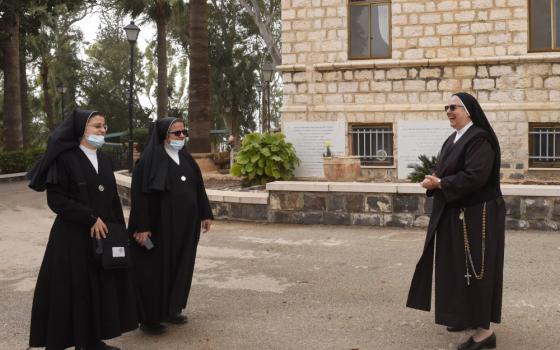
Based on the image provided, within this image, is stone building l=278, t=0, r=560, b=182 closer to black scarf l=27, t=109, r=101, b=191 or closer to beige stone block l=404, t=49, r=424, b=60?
beige stone block l=404, t=49, r=424, b=60

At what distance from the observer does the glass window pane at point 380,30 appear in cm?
1512

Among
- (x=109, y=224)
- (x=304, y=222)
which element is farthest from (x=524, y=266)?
(x=109, y=224)

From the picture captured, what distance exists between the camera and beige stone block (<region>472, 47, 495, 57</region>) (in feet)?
46.5

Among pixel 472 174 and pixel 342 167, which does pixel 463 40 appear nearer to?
pixel 342 167

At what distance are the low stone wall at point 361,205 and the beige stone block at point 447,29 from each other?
5433 mm

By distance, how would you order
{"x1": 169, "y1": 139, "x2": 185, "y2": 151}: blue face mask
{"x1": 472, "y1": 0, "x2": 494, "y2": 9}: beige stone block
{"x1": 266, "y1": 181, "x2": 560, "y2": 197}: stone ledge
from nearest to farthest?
{"x1": 169, "y1": 139, "x2": 185, "y2": 151}: blue face mask
{"x1": 266, "y1": 181, "x2": 560, "y2": 197}: stone ledge
{"x1": 472, "y1": 0, "x2": 494, "y2": 9}: beige stone block

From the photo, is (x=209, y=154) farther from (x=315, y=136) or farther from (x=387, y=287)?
(x=387, y=287)

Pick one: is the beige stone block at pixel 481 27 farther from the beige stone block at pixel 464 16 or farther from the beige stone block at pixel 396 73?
the beige stone block at pixel 396 73

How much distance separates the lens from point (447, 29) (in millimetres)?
14422

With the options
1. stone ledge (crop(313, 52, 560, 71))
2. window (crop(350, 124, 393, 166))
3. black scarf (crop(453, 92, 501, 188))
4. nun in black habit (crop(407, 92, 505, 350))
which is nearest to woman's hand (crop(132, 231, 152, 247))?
nun in black habit (crop(407, 92, 505, 350))

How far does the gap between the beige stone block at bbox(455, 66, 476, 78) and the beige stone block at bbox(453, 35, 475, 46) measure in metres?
0.52

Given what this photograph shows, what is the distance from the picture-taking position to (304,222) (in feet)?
35.7

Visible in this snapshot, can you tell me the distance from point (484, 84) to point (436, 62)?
1.12 meters

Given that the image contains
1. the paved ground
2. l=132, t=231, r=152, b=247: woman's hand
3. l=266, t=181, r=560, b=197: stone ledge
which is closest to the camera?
the paved ground
